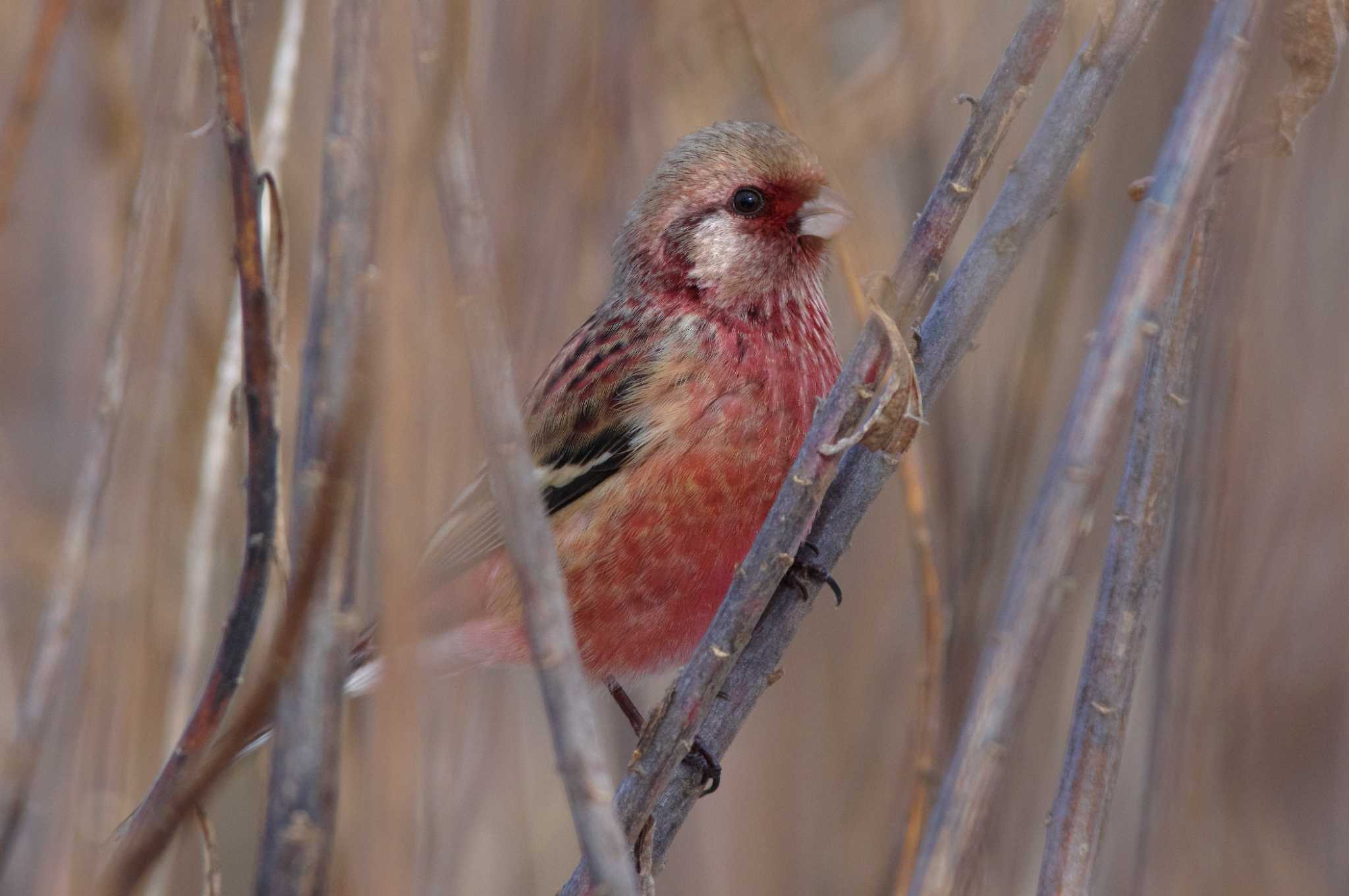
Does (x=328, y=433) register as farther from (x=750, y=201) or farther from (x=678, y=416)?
(x=750, y=201)

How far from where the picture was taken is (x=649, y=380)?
9.78ft

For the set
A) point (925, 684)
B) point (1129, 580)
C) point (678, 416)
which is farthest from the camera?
point (678, 416)

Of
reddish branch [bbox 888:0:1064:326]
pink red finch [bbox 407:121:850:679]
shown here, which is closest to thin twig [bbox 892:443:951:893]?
pink red finch [bbox 407:121:850:679]

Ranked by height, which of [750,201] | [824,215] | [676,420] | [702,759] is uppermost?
[750,201]

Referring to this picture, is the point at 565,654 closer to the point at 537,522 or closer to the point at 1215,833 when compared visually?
the point at 537,522

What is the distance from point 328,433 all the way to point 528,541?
215 millimetres

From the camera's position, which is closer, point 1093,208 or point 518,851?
point 1093,208

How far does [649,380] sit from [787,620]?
1009mm

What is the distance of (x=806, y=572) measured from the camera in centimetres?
211

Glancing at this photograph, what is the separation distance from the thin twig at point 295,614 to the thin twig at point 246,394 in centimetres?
28

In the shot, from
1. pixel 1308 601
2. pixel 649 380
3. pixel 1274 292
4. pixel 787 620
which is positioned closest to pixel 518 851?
pixel 649 380

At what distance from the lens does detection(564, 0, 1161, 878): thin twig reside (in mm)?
1715

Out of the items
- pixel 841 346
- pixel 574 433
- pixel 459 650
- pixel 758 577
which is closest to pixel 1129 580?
pixel 758 577

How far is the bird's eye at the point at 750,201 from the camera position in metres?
3.06
